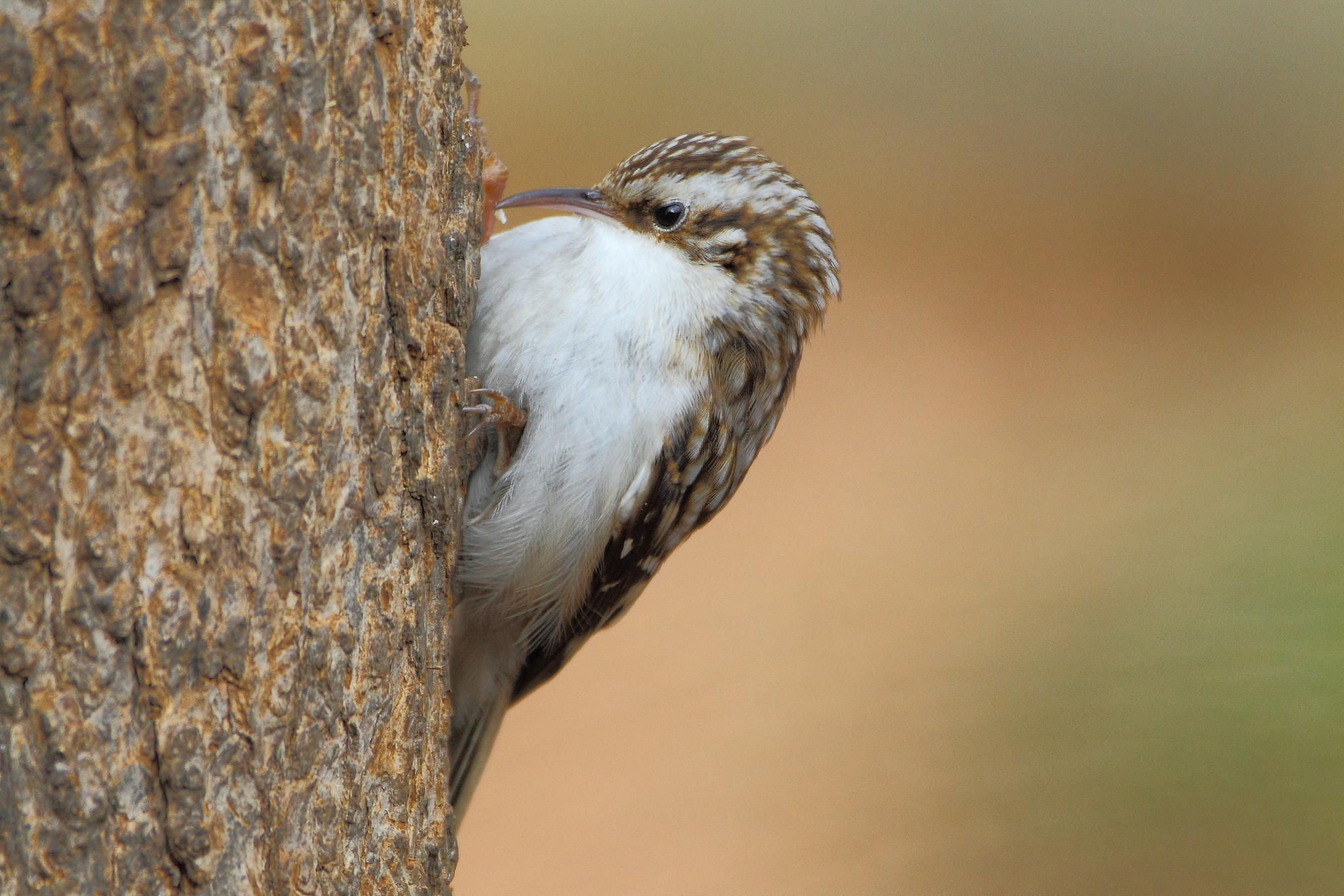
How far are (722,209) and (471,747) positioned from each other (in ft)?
3.87

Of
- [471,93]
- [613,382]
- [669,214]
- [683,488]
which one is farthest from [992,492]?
[471,93]

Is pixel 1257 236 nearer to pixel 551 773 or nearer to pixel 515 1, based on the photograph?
pixel 515 1

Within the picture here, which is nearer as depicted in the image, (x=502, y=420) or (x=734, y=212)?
(x=502, y=420)

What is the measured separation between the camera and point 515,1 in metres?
6.16

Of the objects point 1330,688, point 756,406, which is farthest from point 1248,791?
point 756,406

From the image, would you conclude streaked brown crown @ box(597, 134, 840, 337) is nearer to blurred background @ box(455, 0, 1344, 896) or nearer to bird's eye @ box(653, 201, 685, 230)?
bird's eye @ box(653, 201, 685, 230)

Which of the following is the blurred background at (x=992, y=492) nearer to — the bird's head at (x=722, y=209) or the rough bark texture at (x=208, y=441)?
the bird's head at (x=722, y=209)

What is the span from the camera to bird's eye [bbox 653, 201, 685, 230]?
2186 mm

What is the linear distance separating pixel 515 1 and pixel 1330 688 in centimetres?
512

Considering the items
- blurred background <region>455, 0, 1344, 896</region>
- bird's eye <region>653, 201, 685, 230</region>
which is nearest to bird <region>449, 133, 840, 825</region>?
bird's eye <region>653, 201, 685, 230</region>

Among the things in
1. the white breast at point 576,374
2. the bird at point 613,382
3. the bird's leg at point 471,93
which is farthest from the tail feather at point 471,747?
the bird's leg at point 471,93

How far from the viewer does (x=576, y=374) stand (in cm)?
200

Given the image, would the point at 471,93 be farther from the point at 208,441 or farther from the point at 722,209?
the point at 208,441

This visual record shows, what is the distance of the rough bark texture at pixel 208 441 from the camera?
118 cm
